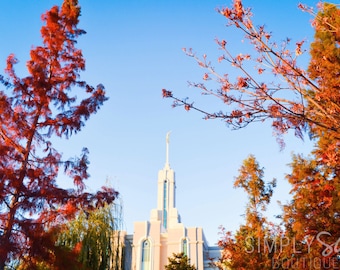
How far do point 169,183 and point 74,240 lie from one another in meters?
40.0

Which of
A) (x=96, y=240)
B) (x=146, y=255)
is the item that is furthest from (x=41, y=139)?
(x=146, y=255)

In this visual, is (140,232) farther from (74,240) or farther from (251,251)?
(251,251)

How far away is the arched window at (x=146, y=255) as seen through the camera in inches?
1153

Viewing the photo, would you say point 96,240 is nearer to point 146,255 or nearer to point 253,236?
point 253,236

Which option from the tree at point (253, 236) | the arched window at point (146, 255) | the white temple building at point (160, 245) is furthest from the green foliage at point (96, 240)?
the arched window at point (146, 255)

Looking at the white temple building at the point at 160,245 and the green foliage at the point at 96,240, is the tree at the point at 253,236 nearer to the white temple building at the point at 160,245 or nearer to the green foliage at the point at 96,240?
the green foliage at the point at 96,240

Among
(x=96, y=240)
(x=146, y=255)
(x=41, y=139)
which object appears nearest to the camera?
(x=41, y=139)

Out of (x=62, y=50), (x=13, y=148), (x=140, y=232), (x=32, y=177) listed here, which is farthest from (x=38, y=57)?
(x=140, y=232)

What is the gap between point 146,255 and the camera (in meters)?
29.9

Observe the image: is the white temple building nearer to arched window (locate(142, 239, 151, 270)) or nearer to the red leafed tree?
arched window (locate(142, 239, 151, 270))

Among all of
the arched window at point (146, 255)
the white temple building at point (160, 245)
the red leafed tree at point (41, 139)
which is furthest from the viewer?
the white temple building at point (160, 245)

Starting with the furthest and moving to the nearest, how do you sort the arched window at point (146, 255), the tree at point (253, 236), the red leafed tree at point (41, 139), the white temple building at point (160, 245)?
the white temple building at point (160, 245) → the arched window at point (146, 255) → the tree at point (253, 236) → the red leafed tree at point (41, 139)

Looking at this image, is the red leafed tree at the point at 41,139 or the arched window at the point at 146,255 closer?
the red leafed tree at the point at 41,139

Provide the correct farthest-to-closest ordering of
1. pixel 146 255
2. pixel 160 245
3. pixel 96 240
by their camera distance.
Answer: pixel 160 245
pixel 146 255
pixel 96 240
